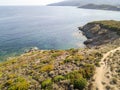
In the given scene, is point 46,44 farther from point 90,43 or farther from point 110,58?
point 110,58

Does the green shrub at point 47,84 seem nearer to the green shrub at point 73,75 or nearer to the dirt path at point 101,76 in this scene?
the green shrub at point 73,75

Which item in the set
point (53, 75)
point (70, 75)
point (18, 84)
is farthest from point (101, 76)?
point (18, 84)

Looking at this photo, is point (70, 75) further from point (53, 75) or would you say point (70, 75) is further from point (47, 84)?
point (47, 84)

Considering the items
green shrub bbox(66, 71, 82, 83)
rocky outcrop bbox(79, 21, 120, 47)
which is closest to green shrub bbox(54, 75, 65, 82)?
green shrub bbox(66, 71, 82, 83)

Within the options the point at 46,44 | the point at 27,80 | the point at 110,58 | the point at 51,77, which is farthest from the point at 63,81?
the point at 46,44

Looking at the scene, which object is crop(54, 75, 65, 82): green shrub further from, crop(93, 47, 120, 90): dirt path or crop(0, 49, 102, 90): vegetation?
crop(93, 47, 120, 90): dirt path

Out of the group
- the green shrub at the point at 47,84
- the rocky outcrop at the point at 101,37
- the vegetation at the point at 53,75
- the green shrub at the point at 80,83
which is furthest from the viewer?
the rocky outcrop at the point at 101,37

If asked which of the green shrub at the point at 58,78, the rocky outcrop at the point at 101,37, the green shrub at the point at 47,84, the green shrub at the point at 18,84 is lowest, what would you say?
the rocky outcrop at the point at 101,37

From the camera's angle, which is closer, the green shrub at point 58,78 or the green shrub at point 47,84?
the green shrub at point 47,84

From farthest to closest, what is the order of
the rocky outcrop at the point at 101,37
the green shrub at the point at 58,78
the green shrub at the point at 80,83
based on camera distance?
the rocky outcrop at the point at 101,37, the green shrub at the point at 58,78, the green shrub at the point at 80,83

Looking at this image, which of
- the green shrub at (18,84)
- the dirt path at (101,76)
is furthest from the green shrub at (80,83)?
the green shrub at (18,84)

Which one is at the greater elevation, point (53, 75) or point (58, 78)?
point (58, 78)
